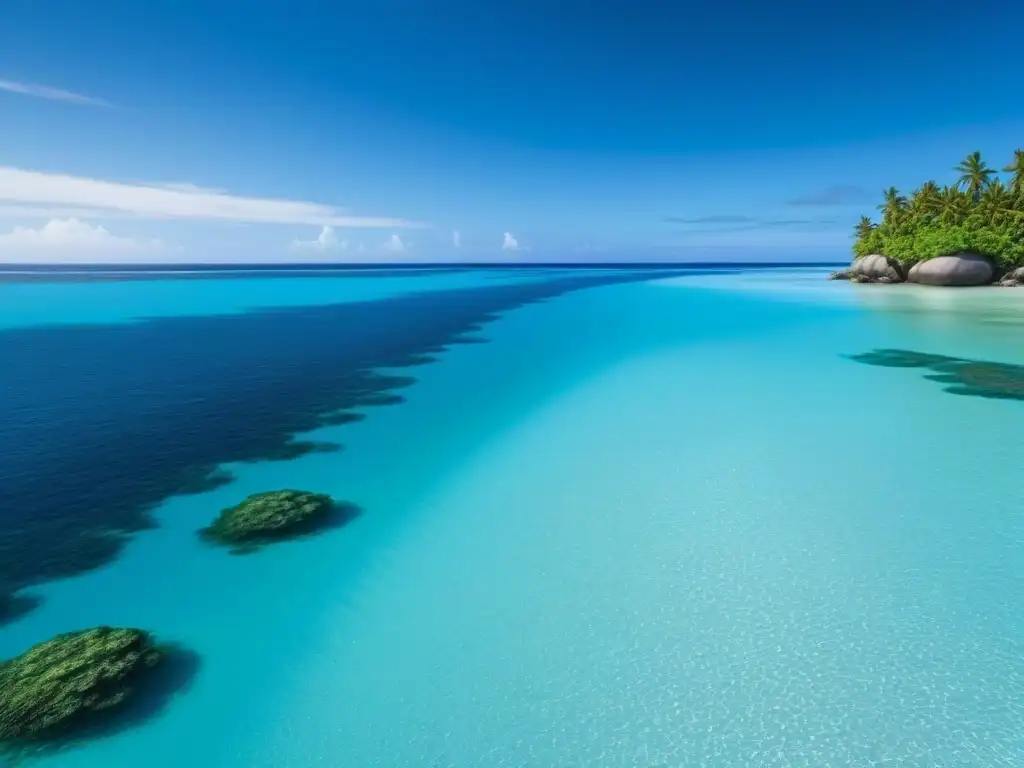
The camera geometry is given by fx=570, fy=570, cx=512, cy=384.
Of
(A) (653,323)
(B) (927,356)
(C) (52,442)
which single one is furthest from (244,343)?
(B) (927,356)

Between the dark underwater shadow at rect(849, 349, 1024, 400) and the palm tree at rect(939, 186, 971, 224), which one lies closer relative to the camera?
the dark underwater shadow at rect(849, 349, 1024, 400)

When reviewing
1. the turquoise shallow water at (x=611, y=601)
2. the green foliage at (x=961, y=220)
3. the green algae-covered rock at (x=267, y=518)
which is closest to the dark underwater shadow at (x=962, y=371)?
the turquoise shallow water at (x=611, y=601)

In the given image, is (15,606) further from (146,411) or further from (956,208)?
(956,208)

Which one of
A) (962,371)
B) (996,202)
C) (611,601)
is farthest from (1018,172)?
(611,601)

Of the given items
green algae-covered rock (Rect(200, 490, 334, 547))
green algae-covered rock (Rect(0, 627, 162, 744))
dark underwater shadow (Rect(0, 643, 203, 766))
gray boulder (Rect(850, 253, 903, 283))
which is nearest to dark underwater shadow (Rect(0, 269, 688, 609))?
green algae-covered rock (Rect(200, 490, 334, 547))

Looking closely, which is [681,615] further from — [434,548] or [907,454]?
[907,454]

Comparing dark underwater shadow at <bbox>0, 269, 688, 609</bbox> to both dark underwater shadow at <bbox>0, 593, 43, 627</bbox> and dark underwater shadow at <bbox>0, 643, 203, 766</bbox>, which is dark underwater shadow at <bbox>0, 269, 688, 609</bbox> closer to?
dark underwater shadow at <bbox>0, 593, 43, 627</bbox>

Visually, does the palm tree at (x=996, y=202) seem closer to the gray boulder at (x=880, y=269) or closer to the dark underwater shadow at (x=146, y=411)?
the gray boulder at (x=880, y=269)
